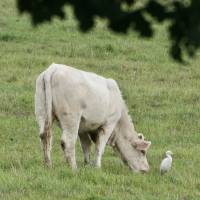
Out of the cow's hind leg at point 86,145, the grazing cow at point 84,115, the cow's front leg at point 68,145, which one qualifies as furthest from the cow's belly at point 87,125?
the cow's front leg at point 68,145

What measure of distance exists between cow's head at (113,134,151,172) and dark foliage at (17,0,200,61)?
778cm

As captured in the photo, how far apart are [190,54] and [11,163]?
7139 mm

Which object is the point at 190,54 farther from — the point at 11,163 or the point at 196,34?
the point at 11,163

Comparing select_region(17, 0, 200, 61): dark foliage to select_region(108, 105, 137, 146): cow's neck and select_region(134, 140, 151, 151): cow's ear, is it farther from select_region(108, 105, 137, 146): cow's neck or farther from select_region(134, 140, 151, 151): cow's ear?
select_region(108, 105, 137, 146): cow's neck

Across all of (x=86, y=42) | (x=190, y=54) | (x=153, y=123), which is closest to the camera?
(x=190, y=54)

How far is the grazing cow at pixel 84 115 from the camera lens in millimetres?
10594

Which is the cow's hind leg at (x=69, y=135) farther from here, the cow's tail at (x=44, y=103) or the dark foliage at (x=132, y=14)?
the dark foliage at (x=132, y=14)

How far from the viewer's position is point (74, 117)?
1062cm

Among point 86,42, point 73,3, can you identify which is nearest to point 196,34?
point 73,3

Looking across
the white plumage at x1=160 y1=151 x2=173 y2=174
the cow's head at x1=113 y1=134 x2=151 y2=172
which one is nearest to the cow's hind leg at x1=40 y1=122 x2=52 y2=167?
the cow's head at x1=113 y1=134 x2=151 y2=172

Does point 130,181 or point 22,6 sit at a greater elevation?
point 22,6

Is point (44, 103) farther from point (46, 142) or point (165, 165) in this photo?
point (165, 165)

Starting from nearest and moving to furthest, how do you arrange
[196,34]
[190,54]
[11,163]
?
[196,34] → [190,54] → [11,163]

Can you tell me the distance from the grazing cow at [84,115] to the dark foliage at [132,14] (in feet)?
22.8
